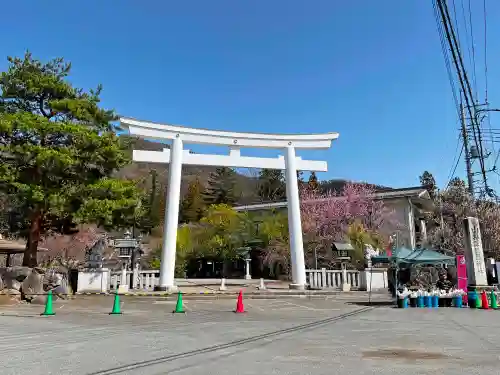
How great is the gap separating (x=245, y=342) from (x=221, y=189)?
5577 cm

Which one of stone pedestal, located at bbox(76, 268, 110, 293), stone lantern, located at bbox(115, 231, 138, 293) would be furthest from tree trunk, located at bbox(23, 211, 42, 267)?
stone lantern, located at bbox(115, 231, 138, 293)

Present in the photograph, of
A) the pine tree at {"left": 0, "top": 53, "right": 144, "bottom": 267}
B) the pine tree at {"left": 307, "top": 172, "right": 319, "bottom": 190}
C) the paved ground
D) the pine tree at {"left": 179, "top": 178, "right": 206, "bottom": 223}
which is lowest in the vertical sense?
the paved ground

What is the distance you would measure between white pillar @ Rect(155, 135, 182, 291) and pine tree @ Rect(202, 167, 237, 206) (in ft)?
135

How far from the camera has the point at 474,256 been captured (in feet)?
57.5

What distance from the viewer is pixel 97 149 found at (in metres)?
17.1

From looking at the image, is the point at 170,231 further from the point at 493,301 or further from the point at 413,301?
the point at 493,301

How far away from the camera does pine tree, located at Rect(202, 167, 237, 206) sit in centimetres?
6247

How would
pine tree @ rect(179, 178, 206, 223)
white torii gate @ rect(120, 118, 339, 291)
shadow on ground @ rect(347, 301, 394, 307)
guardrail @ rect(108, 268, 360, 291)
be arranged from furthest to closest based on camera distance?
1. pine tree @ rect(179, 178, 206, 223)
2. guardrail @ rect(108, 268, 360, 291)
3. white torii gate @ rect(120, 118, 339, 291)
4. shadow on ground @ rect(347, 301, 394, 307)

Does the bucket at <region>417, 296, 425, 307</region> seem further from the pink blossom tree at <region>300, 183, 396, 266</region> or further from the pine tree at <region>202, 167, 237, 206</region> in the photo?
the pine tree at <region>202, 167, 237, 206</region>

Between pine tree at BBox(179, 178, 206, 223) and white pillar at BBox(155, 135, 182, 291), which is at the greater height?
pine tree at BBox(179, 178, 206, 223)

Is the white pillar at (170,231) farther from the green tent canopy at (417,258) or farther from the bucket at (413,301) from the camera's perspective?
the bucket at (413,301)

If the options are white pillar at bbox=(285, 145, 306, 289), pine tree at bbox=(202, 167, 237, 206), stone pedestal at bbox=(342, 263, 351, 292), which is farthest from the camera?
pine tree at bbox=(202, 167, 237, 206)

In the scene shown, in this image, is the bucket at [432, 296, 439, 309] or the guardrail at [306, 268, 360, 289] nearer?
the bucket at [432, 296, 439, 309]

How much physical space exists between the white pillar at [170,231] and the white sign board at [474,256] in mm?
12652
